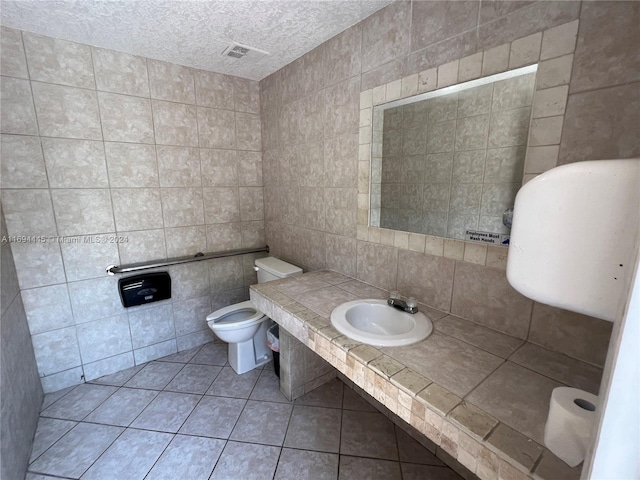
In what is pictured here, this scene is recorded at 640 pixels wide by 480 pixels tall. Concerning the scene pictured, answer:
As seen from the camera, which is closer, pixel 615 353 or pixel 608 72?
pixel 615 353

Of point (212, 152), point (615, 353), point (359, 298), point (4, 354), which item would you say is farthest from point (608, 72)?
point (4, 354)

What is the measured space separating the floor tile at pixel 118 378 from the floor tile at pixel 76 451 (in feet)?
1.17

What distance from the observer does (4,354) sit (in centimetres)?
130

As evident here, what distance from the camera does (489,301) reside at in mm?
1150

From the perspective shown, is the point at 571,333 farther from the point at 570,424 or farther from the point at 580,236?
the point at 580,236

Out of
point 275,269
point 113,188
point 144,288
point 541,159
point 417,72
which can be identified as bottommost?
point 144,288

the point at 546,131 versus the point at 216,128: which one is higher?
the point at 216,128

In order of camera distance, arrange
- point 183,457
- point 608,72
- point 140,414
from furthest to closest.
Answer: point 140,414 → point 183,457 → point 608,72

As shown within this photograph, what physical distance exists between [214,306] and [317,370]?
1137 millimetres

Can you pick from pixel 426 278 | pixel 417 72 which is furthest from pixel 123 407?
pixel 417 72

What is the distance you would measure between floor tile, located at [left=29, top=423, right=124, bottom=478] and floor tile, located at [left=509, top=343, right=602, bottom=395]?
2104 mm

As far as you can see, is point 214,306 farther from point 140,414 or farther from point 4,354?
point 4,354

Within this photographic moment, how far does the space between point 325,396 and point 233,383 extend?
679 millimetres

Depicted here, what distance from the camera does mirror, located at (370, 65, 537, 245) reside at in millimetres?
1065
